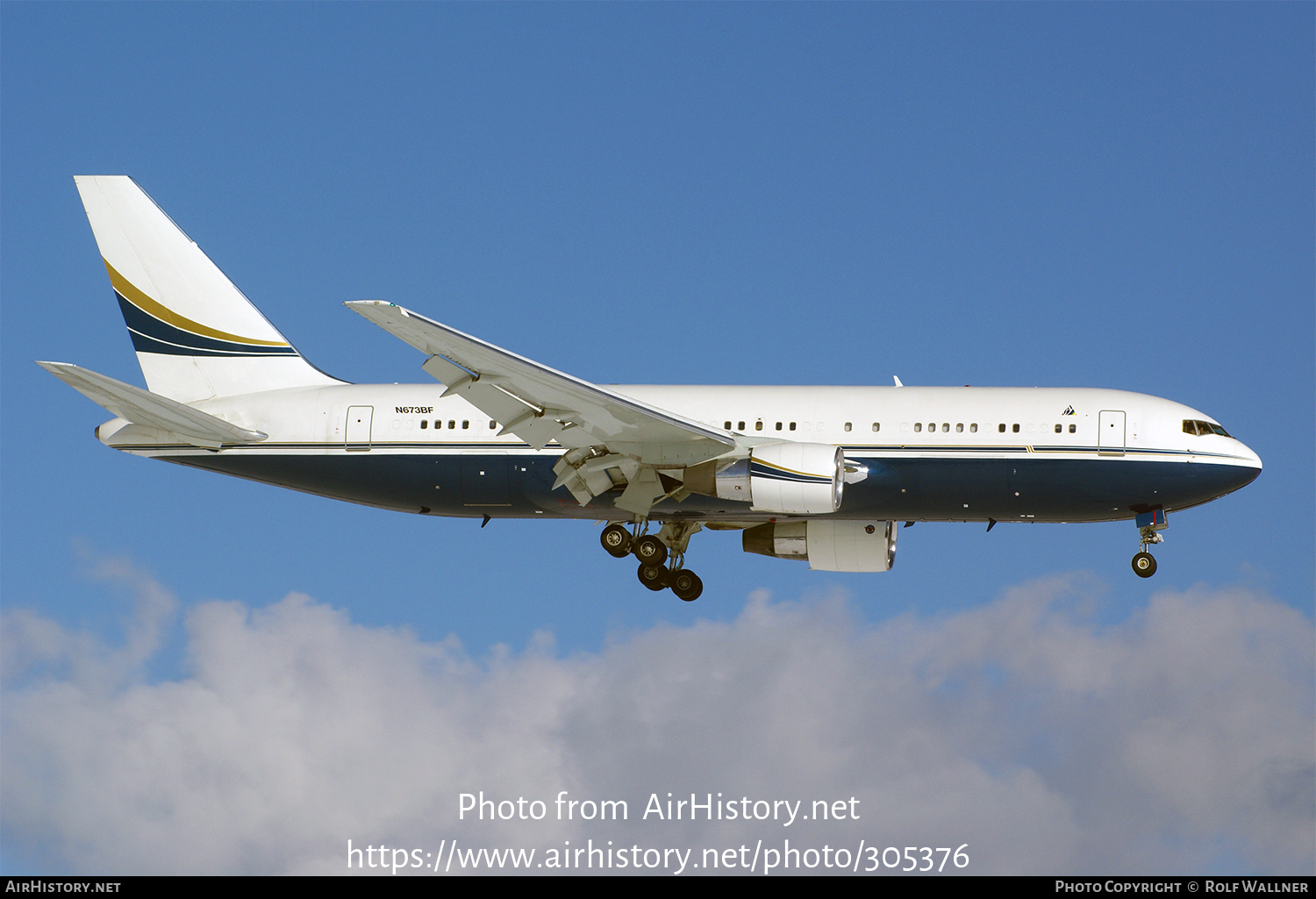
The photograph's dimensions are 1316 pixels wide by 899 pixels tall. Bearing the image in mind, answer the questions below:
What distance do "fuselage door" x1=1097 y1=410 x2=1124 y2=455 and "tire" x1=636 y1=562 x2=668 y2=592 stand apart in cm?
1255

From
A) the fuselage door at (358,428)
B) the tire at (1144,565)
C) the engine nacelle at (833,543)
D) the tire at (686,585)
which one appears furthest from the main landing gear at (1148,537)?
the fuselage door at (358,428)

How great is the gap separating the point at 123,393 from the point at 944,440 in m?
21.4

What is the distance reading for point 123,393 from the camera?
40.4 m

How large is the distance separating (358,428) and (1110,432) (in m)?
20.1

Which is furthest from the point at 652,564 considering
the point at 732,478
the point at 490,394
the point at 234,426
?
the point at 234,426

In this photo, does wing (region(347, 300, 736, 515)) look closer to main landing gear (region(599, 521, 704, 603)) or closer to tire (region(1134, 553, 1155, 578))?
main landing gear (region(599, 521, 704, 603))

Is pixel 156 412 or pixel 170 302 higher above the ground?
pixel 170 302

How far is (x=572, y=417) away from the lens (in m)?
38.7

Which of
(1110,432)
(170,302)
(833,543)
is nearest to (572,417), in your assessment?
(833,543)

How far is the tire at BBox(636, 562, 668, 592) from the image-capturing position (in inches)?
1738

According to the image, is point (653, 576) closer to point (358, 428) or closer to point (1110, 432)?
point (358, 428)

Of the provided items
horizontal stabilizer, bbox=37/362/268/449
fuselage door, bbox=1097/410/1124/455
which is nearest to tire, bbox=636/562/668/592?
horizontal stabilizer, bbox=37/362/268/449

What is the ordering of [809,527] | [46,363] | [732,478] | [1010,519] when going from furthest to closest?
[809,527] < [1010,519] < [732,478] < [46,363]

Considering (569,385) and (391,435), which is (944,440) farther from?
(391,435)
